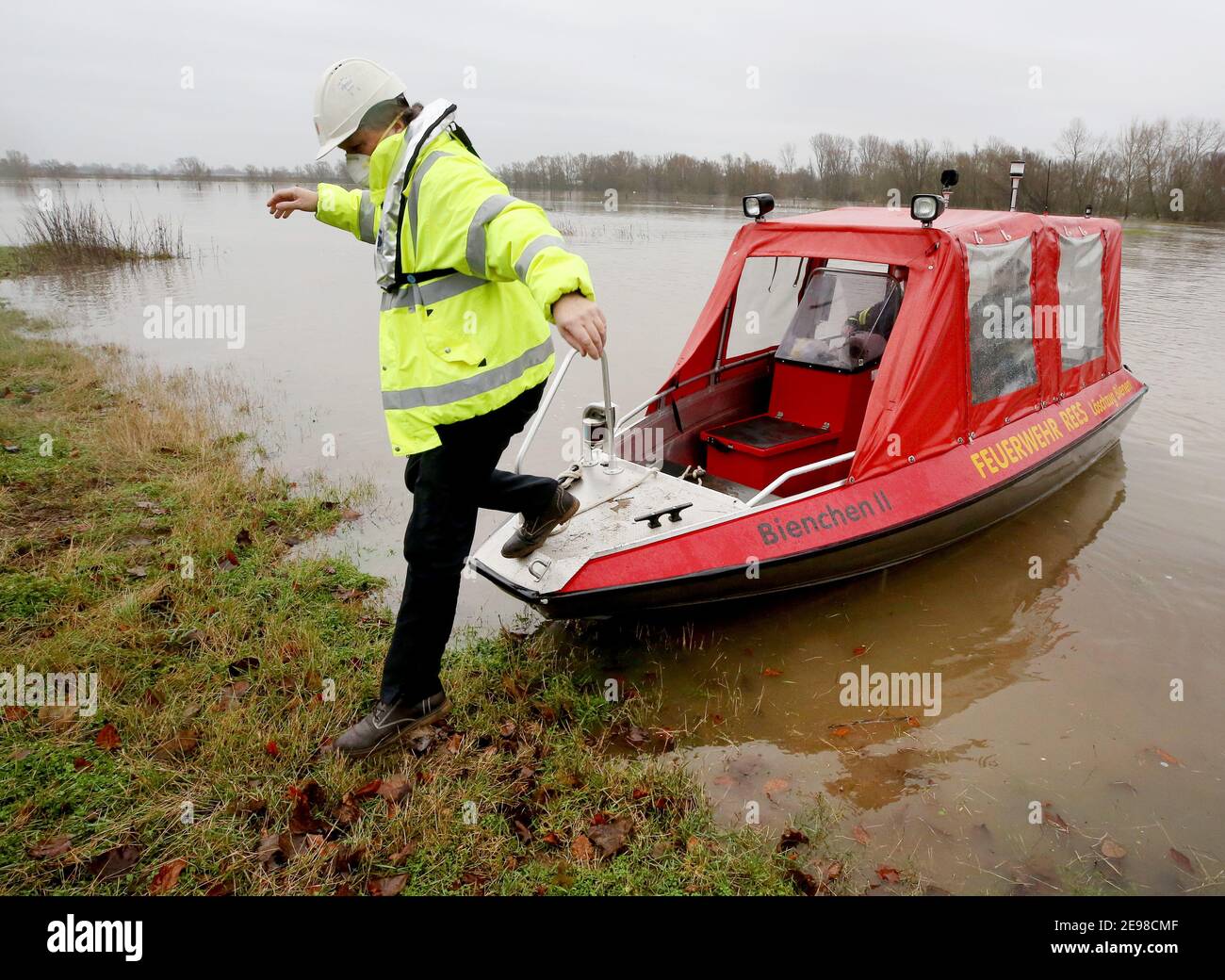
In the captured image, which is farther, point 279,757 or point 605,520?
point 605,520

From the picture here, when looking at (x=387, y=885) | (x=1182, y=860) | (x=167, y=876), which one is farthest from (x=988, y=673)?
(x=167, y=876)

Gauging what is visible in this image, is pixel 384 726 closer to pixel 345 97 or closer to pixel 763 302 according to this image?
pixel 345 97

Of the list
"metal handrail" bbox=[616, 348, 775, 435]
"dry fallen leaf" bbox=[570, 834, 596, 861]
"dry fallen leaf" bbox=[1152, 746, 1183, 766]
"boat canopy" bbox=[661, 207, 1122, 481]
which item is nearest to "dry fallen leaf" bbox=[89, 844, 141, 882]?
"dry fallen leaf" bbox=[570, 834, 596, 861]

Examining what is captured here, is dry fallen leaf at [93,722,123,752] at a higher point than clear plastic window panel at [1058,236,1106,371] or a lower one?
lower

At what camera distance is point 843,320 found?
5867mm

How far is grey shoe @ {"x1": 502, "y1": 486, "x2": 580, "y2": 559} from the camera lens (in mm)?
3883

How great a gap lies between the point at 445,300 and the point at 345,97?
31.2 inches

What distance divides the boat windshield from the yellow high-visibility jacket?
3.51m

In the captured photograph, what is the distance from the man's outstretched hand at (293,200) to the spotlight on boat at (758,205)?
10.4 ft

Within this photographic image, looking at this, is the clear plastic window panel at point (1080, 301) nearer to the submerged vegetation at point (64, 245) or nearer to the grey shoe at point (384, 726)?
the grey shoe at point (384, 726)

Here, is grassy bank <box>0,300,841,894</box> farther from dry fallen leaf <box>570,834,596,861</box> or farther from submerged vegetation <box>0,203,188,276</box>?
submerged vegetation <box>0,203,188,276</box>

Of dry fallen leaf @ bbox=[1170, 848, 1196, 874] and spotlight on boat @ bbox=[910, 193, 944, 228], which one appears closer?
dry fallen leaf @ bbox=[1170, 848, 1196, 874]

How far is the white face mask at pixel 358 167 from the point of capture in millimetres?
2834

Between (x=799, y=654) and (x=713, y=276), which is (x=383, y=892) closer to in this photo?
(x=799, y=654)
